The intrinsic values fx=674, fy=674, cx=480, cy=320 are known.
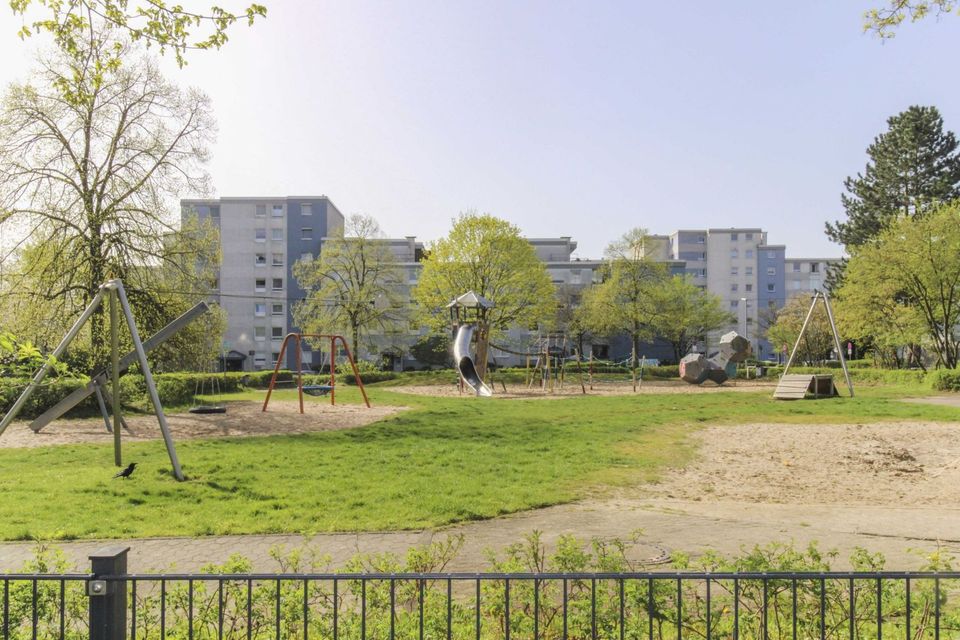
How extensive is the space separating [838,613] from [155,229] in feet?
68.7

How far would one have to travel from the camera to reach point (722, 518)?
7.93 metres

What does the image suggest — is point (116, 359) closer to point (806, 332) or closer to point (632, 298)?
point (632, 298)

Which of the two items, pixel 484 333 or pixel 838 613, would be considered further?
pixel 484 333

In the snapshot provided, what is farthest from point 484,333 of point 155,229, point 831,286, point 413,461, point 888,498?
point 831,286

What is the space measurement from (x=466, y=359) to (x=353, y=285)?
21443 mm

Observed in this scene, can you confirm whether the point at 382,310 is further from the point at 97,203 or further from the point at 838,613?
the point at 838,613

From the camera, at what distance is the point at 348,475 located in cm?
1070

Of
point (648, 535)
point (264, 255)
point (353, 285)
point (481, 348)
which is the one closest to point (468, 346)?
point (481, 348)

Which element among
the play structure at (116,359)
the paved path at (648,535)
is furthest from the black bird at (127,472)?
the paved path at (648,535)

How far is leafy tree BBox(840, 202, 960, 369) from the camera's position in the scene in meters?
38.0

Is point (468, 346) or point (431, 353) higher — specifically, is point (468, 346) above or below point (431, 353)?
above

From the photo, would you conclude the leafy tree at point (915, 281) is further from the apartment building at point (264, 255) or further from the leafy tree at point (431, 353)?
the apartment building at point (264, 255)

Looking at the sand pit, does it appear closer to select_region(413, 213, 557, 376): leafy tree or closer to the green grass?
the green grass

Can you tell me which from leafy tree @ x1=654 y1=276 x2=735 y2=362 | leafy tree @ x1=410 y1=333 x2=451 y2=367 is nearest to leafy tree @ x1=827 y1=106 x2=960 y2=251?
leafy tree @ x1=654 y1=276 x2=735 y2=362
